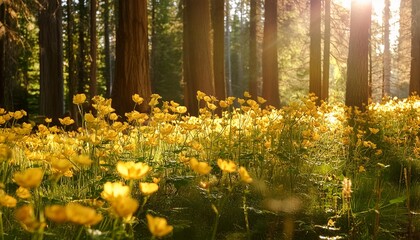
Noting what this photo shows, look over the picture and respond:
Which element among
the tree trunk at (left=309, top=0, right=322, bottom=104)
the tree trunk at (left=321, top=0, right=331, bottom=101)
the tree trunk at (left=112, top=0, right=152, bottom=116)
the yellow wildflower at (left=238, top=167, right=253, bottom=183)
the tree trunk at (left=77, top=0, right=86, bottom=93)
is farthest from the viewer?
the tree trunk at (left=77, top=0, right=86, bottom=93)

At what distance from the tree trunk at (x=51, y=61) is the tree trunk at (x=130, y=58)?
7.03 m

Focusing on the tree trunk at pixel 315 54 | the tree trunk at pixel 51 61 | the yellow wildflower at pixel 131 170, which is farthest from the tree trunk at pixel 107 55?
the yellow wildflower at pixel 131 170

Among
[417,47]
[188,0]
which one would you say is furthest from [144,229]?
[417,47]

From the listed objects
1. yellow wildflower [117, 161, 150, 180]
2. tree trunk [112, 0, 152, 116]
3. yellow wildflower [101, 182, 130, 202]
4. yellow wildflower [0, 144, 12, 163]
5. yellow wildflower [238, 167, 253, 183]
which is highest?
tree trunk [112, 0, 152, 116]

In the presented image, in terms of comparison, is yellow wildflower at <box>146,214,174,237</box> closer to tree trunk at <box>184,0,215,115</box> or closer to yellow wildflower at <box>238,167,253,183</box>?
yellow wildflower at <box>238,167,253,183</box>

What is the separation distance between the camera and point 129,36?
891cm

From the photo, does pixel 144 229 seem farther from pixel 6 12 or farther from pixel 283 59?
pixel 283 59

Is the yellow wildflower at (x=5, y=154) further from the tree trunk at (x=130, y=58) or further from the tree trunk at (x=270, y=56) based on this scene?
the tree trunk at (x=270, y=56)

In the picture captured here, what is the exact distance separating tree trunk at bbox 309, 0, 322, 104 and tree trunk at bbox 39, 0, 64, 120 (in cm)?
835

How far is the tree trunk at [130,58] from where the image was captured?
884 centimetres

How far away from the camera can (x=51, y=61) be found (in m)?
15.3

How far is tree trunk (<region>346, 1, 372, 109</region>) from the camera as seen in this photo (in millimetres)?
8648

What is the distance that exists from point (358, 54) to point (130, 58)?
14.4 feet

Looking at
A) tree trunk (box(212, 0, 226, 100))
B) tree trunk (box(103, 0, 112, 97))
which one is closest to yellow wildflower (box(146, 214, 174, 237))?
tree trunk (box(212, 0, 226, 100))
